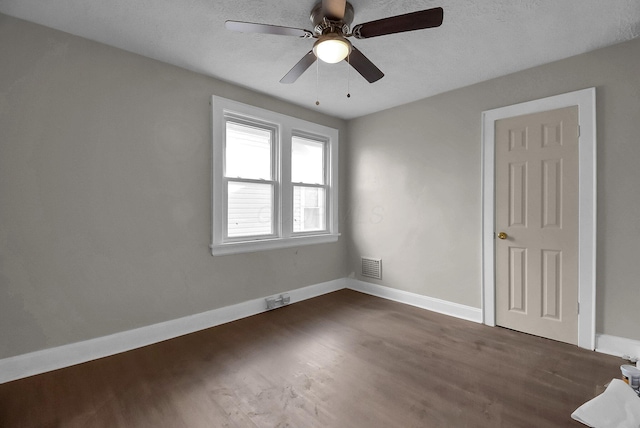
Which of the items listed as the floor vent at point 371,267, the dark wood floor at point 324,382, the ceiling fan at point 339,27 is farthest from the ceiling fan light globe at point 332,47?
the floor vent at point 371,267

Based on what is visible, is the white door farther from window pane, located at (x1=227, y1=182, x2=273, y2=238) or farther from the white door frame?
window pane, located at (x1=227, y1=182, x2=273, y2=238)

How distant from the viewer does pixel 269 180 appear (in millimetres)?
3482

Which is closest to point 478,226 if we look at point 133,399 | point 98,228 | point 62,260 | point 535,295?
point 535,295

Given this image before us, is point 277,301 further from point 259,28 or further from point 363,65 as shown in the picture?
point 259,28

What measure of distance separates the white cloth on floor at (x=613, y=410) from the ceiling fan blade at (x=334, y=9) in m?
2.77

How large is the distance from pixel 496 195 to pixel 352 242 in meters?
2.06

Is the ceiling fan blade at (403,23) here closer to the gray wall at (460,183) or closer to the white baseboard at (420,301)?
the gray wall at (460,183)

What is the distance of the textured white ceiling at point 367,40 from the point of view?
1.90 meters

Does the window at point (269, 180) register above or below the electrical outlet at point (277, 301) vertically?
above

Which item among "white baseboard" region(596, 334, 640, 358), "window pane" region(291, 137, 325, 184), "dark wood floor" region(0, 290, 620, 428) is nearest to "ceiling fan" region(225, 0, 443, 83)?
"window pane" region(291, 137, 325, 184)

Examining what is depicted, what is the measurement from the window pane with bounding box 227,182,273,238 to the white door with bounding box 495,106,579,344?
260 centimetres

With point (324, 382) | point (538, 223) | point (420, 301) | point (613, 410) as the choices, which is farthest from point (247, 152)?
point (613, 410)

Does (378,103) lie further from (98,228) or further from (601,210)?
(98,228)

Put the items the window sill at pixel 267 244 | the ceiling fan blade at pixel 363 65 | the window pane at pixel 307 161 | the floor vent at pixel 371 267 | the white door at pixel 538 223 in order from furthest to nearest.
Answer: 1. the floor vent at pixel 371 267
2. the window pane at pixel 307 161
3. the window sill at pixel 267 244
4. the white door at pixel 538 223
5. the ceiling fan blade at pixel 363 65
